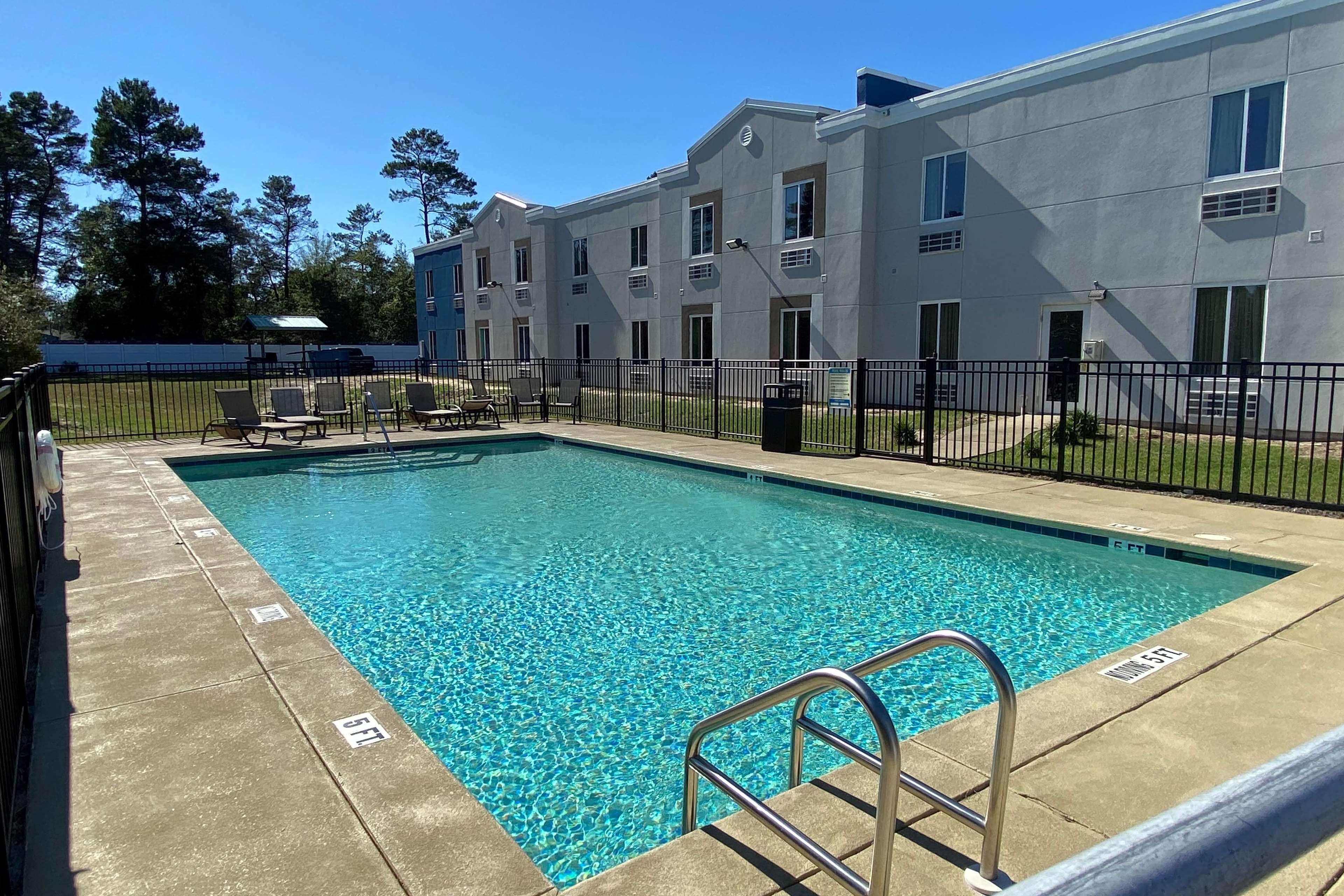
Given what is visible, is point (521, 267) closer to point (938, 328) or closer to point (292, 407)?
point (292, 407)

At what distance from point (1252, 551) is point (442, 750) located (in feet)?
21.9

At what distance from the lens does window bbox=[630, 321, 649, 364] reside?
25734mm

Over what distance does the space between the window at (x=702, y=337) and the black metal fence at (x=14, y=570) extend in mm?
17792

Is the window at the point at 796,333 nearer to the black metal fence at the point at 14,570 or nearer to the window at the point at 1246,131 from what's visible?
the window at the point at 1246,131

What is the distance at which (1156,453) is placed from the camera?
12273 mm

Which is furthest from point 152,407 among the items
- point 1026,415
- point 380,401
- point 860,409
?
point 1026,415

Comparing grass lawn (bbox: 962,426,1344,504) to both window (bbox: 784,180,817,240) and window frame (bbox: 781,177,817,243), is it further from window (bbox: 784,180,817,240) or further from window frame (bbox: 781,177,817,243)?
window (bbox: 784,180,817,240)

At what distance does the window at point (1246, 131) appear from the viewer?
1270 centimetres

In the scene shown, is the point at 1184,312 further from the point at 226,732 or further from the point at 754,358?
the point at 226,732

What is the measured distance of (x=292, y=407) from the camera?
15727 millimetres

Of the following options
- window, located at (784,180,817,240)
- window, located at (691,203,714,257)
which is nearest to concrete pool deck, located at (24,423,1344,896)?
window, located at (784,180,817,240)

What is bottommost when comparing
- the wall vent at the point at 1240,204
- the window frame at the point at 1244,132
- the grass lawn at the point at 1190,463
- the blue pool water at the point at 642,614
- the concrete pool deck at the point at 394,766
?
the blue pool water at the point at 642,614

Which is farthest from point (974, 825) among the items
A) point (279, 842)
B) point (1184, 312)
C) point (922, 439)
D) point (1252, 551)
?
point (1184, 312)

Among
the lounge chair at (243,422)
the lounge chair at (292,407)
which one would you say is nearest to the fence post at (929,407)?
the lounge chair at (243,422)
